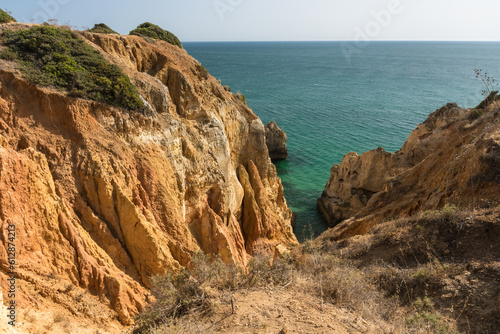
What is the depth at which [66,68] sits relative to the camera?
44.6 feet

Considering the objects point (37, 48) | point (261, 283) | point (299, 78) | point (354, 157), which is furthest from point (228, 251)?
point (299, 78)

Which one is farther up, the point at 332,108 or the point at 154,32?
the point at 154,32

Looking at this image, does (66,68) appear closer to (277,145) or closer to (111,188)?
(111,188)

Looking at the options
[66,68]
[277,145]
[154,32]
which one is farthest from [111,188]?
[277,145]

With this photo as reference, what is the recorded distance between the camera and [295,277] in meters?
9.67

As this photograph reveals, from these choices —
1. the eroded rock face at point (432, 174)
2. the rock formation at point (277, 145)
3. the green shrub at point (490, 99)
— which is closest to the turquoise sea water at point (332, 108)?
the rock formation at point (277, 145)

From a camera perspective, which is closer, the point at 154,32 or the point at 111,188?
the point at 111,188

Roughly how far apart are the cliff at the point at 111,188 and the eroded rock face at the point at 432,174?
7.98 m

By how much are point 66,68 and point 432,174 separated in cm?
1827

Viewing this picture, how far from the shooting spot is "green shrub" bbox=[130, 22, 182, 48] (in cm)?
2788

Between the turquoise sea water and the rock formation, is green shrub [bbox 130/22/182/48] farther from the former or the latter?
the turquoise sea water

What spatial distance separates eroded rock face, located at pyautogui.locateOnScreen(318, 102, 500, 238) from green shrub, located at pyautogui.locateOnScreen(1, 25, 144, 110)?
12.8 meters

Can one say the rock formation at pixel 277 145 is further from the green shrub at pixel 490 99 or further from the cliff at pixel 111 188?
the green shrub at pixel 490 99

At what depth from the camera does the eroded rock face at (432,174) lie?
43.9ft
